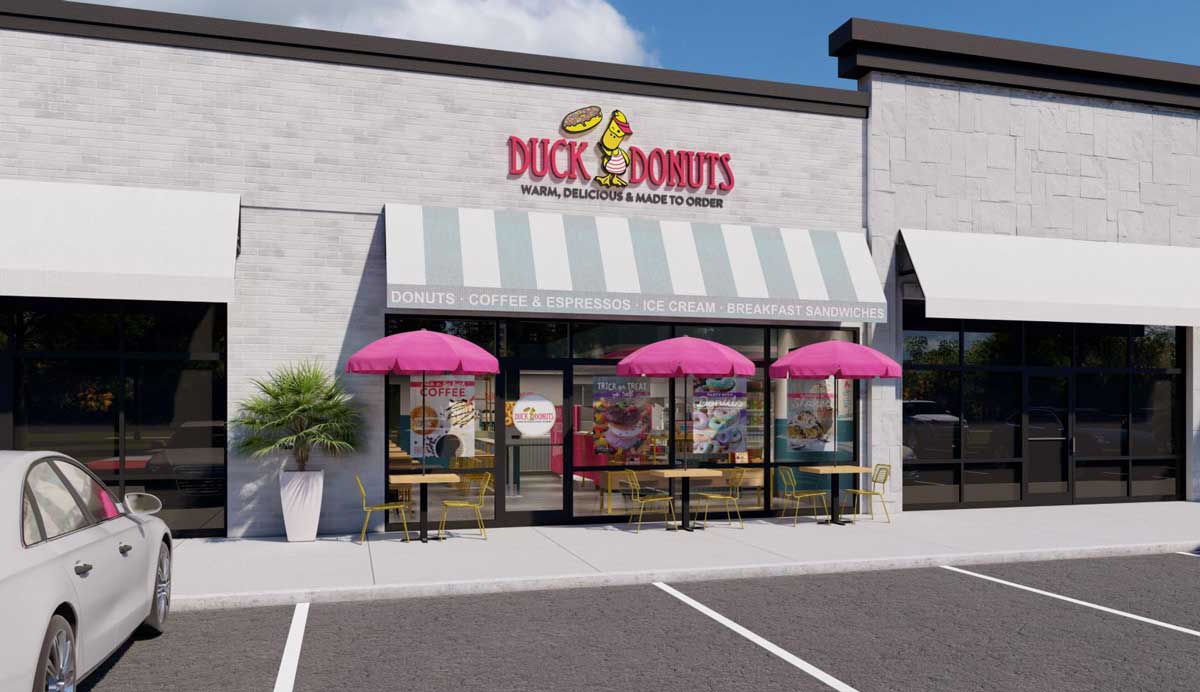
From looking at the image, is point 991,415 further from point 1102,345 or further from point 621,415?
point 621,415

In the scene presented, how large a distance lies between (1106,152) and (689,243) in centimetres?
774

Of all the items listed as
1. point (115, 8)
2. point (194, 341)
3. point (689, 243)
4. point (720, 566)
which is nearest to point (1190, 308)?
point (689, 243)

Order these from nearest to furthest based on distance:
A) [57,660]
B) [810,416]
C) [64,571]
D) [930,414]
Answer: [57,660] < [64,571] < [810,416] < [930,414]

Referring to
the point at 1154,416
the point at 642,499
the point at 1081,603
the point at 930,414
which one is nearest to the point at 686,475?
the point at 642,499

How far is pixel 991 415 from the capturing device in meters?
15.5

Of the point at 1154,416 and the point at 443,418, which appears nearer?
the point at 443,418

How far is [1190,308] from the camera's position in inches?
611

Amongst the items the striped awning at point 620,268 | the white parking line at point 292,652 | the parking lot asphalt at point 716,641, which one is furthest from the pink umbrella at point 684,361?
the white parking line at point 292,652

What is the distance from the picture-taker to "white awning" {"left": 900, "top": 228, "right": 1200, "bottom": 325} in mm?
14219

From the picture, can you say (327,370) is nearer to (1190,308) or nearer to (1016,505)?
(1016,505)

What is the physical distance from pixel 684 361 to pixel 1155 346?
964 centimetres

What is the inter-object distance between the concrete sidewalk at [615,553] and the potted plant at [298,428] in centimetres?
45

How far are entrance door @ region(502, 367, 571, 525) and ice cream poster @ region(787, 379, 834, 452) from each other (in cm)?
353

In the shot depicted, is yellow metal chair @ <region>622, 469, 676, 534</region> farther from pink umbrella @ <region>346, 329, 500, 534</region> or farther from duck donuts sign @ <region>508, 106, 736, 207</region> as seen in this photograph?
duck donuts sign @ <region>508, 106, 736, 207</region>
